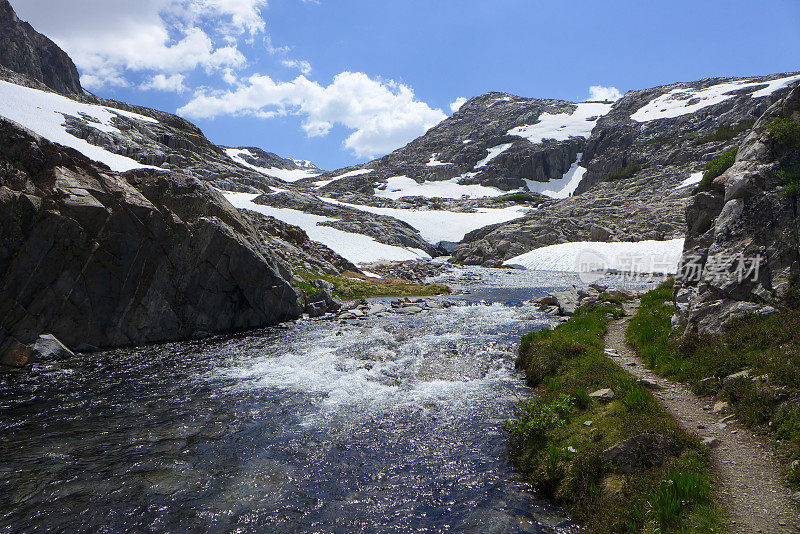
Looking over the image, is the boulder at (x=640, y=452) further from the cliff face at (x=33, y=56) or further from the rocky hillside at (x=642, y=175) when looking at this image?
the cliff face at (x=33, y=56)

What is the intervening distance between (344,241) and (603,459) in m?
71.6

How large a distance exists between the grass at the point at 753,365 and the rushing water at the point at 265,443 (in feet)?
17.2

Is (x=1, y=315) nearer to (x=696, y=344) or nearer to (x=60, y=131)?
(x=696, y=344)

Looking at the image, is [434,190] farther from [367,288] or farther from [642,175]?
[367,288]

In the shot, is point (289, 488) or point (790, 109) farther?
point (790, 109)

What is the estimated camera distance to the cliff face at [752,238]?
13.7 m

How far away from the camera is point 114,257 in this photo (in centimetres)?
2272

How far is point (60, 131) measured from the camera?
8750cm

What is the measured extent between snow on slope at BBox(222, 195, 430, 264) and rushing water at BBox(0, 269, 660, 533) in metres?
51.7

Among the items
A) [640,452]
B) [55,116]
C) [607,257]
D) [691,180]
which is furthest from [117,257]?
[691,180]

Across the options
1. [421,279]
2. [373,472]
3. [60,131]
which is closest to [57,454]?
[373,472]

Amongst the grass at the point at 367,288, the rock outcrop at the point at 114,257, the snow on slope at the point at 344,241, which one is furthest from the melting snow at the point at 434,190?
the rock outcrop at the point at 114,257

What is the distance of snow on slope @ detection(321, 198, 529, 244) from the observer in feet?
355

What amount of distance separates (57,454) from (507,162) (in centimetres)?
20138
